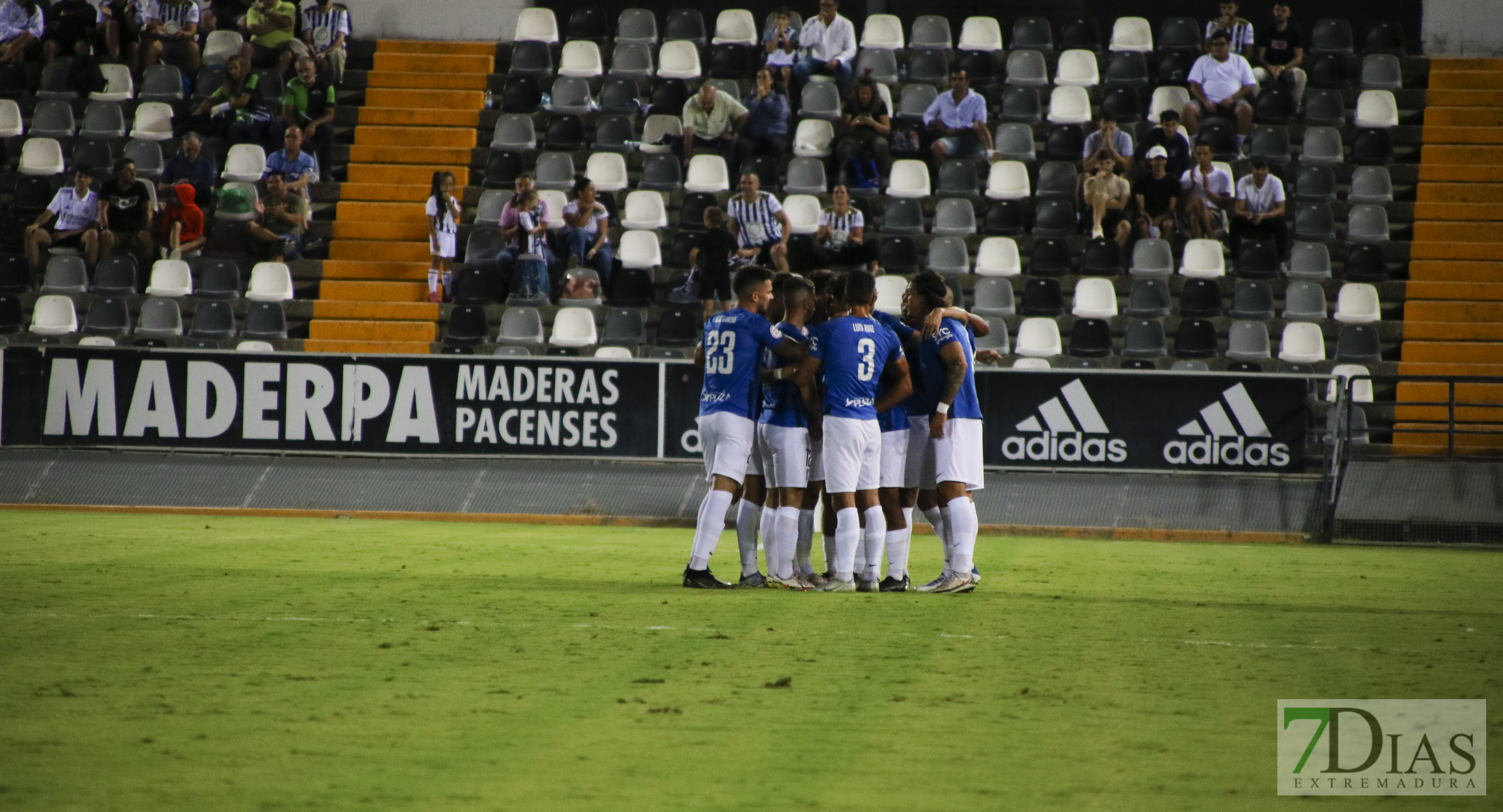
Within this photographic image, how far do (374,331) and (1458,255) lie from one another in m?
14.9

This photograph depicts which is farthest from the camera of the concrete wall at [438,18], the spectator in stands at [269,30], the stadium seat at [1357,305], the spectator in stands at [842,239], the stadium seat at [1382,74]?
the concrete wall at [438,18]

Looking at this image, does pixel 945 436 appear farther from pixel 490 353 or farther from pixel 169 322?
pixel 169 322

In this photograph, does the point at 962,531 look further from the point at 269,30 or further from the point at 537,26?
the point at 269,30

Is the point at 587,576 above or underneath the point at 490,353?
underneath

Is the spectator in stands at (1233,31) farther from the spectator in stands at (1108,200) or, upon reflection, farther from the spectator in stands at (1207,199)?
the spectator in stands at (1108,200)

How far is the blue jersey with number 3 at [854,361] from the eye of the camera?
10711 mm

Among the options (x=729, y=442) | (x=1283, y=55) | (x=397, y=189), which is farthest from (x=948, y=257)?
(x=729, y=442)

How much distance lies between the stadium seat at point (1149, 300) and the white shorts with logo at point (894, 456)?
10.0 metres

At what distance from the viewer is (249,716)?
20.4 feet

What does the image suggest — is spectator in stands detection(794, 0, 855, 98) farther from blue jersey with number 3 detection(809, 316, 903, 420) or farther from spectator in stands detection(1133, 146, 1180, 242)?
blue jersey with number 3 detection(809, 316, 903, 420)

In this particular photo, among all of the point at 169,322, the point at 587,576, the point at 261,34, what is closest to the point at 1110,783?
the point at 587,576

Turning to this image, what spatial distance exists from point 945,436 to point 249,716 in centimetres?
588

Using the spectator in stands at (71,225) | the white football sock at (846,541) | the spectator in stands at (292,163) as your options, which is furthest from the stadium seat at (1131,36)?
the white football sock at (846,541)

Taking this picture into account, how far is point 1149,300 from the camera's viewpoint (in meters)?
20.3
